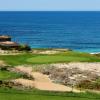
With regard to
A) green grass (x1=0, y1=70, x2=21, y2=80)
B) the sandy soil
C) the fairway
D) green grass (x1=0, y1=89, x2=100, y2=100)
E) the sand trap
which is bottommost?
green grass (x1=0, y1=89, x2=100, y2=100)

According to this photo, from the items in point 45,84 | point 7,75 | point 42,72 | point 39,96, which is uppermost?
point 42,72

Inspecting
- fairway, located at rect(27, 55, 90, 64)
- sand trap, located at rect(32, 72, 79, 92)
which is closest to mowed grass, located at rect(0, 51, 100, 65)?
fairway, located at rect(27, 55, 90, 64)

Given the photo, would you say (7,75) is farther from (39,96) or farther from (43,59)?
(39,96)

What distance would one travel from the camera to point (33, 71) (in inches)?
1280

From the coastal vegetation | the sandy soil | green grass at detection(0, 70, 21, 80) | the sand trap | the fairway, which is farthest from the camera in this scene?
the fairway

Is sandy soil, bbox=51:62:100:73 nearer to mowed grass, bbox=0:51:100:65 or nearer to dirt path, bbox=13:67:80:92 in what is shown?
mowed grass, bbox=0:51:100:65

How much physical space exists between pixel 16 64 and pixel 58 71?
4852 mm

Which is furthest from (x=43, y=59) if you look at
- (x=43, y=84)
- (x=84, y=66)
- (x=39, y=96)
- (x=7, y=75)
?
(x=39, y=96)

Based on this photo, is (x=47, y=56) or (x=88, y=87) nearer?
(x=88, y=87)

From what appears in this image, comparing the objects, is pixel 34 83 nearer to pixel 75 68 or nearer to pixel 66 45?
pixel 75 68

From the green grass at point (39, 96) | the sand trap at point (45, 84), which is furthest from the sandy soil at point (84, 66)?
the green grass at point (39, 96)

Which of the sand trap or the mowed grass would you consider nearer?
the sand trap

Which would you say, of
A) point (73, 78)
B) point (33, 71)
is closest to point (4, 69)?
point (33, 71)

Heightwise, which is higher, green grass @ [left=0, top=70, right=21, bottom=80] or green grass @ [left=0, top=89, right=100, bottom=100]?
green grass @ [left=0, top=70, right=21, bottom=80]
